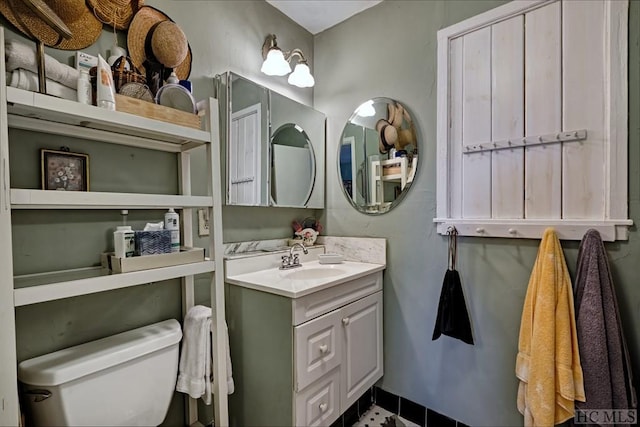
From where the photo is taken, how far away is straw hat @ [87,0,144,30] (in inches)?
43.5

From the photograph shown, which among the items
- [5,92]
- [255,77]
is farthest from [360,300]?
[5,92]

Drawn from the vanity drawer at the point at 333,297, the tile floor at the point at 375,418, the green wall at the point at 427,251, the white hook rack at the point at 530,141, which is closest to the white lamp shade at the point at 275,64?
the green wall at the point at 427,251

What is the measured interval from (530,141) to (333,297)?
1.15 meters

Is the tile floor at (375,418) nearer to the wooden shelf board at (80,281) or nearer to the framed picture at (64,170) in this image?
the wooden shelf board at (80,281)

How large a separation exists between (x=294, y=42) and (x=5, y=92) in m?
1.62

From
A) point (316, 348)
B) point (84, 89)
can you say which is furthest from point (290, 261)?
point (84, 89)

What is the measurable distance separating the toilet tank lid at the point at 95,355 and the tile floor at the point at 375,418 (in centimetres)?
118

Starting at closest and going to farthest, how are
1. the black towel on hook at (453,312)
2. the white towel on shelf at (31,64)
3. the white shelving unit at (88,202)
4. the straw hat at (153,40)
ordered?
the white shelving unit at (88,202)
the white towel on shelf at (31,64)
the straw hat at (153,40)
the black towel on hook at (453,312)

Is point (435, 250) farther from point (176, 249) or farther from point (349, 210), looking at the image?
point (176, 249)

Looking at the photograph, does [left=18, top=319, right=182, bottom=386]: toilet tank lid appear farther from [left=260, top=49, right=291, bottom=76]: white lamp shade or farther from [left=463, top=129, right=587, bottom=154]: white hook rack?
[left=463, top=129, right=587, bottom=154]: white hook rack

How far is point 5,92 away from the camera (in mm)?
728

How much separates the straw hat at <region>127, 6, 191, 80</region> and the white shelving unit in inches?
12.6

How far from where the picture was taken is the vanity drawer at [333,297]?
123 cm

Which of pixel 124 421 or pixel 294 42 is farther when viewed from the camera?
pixel 294 42
